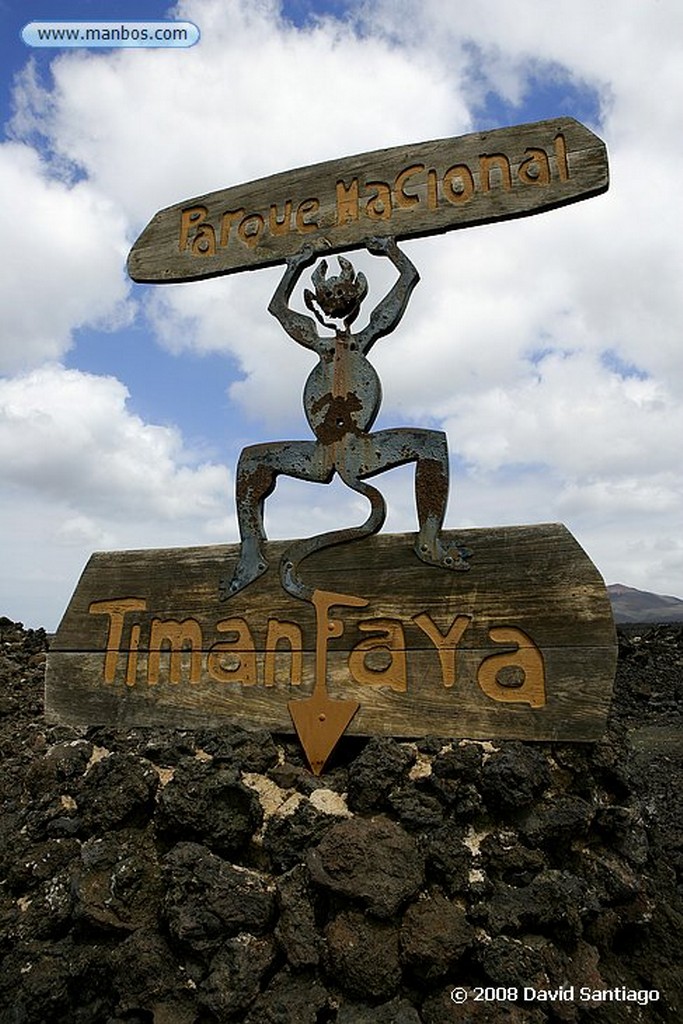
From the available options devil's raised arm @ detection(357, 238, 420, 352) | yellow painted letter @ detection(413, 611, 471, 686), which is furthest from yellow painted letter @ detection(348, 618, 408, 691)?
devil's raised arm @ detection(357, 238, 420, 352)

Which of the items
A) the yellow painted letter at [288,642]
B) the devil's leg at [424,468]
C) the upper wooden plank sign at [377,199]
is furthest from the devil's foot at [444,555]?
the upper wooden plank sign at [377,199]

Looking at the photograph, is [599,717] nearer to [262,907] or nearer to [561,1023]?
[561,1023]

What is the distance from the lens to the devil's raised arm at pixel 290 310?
3410mm

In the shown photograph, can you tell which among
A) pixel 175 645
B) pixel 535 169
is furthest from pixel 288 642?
pixel 535 169

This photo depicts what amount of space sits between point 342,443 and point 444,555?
698mm

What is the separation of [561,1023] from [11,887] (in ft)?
6.10

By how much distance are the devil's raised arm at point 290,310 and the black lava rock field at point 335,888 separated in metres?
1.80

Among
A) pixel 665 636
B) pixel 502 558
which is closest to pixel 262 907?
pixel 502 558

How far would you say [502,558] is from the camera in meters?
2.79

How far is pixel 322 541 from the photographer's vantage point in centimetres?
305

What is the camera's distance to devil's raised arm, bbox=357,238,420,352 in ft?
10.6

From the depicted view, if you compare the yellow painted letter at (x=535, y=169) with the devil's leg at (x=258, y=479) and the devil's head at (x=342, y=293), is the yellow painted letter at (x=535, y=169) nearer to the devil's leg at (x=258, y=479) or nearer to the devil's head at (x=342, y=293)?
the devil's head at (x=342, y=293)

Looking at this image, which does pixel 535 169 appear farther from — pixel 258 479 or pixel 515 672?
pixel 515 672

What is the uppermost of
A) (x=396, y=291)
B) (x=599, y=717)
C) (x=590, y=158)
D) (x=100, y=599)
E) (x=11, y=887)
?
(x=590, y=158)
